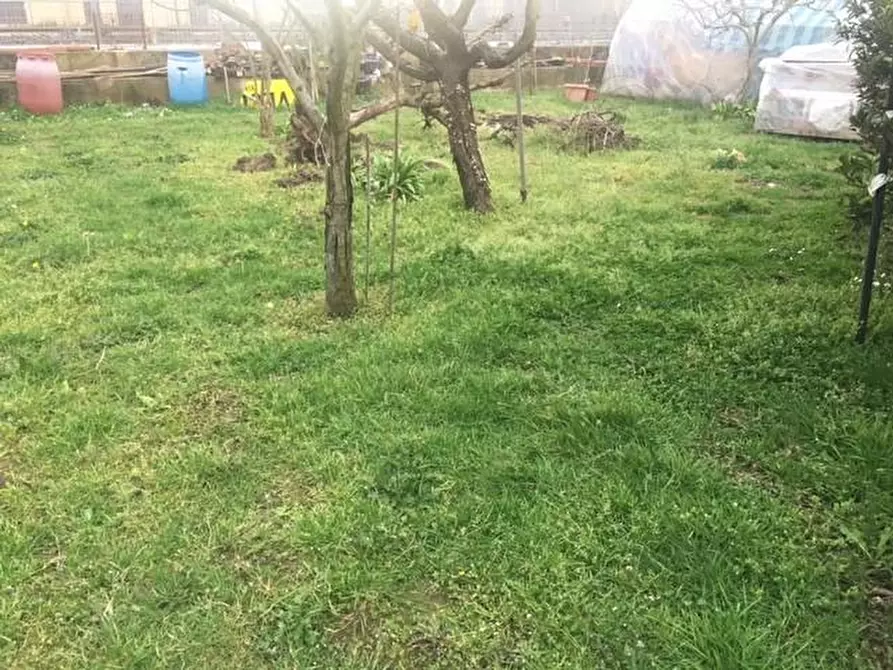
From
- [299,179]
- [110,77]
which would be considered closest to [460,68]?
[299,179]

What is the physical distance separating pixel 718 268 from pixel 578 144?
4392 mm

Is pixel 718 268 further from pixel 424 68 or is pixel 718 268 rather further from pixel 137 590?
pixel 137 590

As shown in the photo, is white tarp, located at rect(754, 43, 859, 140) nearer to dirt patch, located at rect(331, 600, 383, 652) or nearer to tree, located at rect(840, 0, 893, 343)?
tree, located at rect(840, 0, 893, 343)

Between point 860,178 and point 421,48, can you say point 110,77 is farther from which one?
point 860,178

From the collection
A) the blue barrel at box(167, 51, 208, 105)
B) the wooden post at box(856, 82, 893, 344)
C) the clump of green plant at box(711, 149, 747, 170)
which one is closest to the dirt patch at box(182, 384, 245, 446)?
the wooden post at box(856, 82, 893, 344)

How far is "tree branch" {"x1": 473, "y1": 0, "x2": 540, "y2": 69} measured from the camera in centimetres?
600

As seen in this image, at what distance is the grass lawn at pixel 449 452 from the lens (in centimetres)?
220

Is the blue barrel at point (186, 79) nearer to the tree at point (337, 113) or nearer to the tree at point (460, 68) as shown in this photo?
the tree at point (460, 68)

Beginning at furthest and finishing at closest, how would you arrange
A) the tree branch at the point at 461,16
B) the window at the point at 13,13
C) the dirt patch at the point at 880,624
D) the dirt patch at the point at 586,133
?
1. the window at the point at 13,13
2. the dirt patch at the point at 586,133
3. the tree branch at the point at 461,16
4. the dirt patch at the point at 880,624

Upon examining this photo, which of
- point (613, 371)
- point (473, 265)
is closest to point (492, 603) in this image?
point (613, 371)

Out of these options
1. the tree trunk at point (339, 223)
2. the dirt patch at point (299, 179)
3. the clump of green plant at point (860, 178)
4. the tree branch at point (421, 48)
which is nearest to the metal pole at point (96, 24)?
the dirt patch at point (299, 179)

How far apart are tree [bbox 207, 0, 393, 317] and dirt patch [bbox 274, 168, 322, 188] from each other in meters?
3.04

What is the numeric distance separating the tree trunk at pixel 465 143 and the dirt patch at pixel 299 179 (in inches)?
61.5

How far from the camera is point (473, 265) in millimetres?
4938
